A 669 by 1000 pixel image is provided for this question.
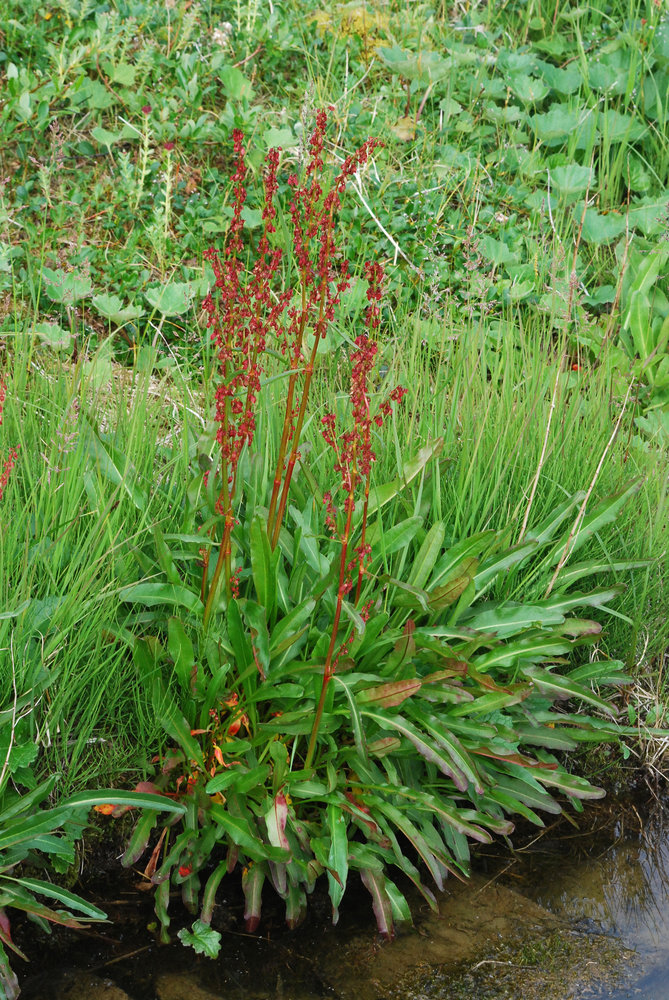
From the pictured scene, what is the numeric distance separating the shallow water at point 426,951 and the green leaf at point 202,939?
40 mm

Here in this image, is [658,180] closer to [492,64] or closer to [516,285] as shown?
[492,64]

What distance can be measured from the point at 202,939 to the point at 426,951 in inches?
20.8

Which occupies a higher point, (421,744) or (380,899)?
(421,744)

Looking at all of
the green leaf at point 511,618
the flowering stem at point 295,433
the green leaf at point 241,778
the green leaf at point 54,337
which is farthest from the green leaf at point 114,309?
the green leaf at point 241,778

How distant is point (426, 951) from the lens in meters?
2.26

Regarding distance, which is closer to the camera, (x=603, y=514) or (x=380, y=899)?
(x=380, y=899)

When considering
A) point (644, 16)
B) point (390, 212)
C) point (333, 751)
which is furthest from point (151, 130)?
point (333, 751)

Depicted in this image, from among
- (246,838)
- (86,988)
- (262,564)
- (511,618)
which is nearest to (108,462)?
(262,564)

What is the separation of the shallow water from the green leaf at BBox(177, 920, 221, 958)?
0.13 ft

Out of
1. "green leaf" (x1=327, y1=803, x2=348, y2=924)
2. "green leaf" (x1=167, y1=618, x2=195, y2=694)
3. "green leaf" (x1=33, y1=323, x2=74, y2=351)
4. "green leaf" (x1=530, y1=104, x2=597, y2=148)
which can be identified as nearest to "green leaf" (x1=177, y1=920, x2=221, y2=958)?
"green leaf" (x1=327, y1=803, x2=348, y2=924)

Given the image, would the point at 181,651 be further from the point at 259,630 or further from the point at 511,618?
the point at 511,618

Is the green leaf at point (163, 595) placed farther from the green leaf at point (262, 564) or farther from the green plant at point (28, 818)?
the green plant at point (28, 818)

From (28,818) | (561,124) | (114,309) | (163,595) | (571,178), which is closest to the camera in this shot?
(28,818)

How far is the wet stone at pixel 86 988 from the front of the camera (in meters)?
2.06
